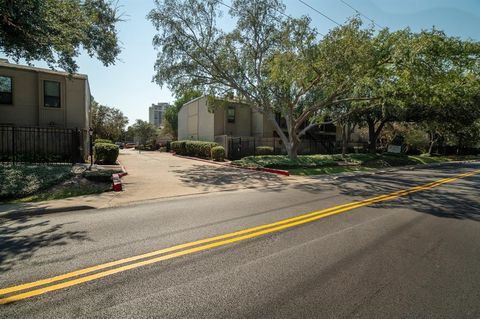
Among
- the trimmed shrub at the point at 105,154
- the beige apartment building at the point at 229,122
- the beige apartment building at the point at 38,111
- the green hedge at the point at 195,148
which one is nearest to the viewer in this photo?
the beige apartment building at the point at 38,111

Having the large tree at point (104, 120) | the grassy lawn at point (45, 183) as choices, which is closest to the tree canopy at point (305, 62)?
the grassy lawn at point (45, 183)

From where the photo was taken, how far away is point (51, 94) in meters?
18.6

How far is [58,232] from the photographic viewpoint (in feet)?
Result: 18.7

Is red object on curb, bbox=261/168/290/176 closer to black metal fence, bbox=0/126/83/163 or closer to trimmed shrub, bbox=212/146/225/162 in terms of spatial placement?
trimmed shrub, bbox=212/146/225/162

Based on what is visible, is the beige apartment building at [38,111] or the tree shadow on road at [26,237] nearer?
the tree shadow on road at [26,237]

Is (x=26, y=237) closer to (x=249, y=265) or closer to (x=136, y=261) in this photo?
(x=136, y=261)

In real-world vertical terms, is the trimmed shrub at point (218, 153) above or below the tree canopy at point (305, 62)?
below

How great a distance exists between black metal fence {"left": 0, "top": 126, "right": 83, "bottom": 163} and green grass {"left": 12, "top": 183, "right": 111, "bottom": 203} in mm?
7587

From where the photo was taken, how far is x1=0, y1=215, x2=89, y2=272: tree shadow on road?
14.6 feet

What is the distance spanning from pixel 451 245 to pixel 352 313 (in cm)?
344

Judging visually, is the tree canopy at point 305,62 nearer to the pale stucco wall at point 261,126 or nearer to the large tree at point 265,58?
the large tree at point 265,58

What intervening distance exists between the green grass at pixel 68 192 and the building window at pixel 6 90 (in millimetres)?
11442

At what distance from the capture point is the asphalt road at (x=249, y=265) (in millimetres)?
3158

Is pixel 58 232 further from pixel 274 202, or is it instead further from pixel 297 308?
pixel 274 202
